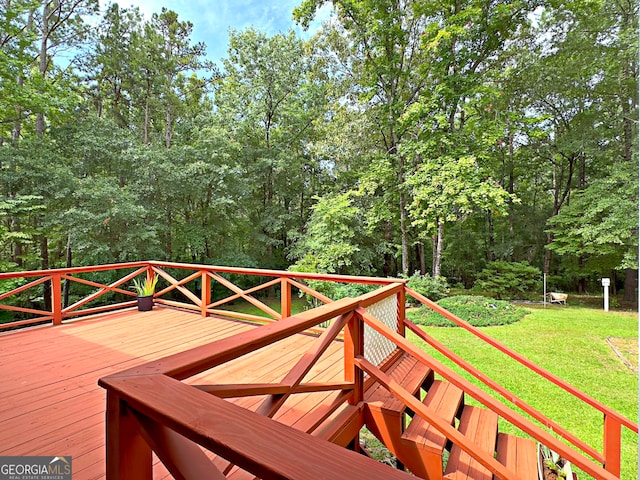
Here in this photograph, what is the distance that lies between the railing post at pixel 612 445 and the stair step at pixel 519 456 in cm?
50

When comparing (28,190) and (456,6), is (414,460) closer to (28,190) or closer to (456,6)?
(28,190)

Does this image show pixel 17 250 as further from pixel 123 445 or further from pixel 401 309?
pixel 123 445

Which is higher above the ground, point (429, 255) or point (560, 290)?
point (429, 255)

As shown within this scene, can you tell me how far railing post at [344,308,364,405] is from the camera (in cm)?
199

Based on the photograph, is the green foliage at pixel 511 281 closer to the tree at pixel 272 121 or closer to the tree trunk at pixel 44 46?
the tree at pixel 272 121

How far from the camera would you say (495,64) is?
9.78 m

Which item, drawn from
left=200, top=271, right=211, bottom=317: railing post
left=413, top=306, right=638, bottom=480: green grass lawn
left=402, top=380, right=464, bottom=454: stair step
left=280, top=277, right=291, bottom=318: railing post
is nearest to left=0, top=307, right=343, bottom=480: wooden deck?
left=200, top=271, right=211, bottom=317: railing post

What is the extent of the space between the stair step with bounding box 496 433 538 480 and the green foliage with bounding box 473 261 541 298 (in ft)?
30.5

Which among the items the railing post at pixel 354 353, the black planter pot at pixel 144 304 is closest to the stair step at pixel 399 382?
the railing post at pixel 354 353

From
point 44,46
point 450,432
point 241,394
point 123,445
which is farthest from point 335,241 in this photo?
point 44,46

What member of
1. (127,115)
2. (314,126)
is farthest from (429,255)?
(127,115)

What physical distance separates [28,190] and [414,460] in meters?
10.3

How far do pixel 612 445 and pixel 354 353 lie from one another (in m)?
2.17

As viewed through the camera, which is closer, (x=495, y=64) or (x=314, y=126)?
(x=495, y=64)
